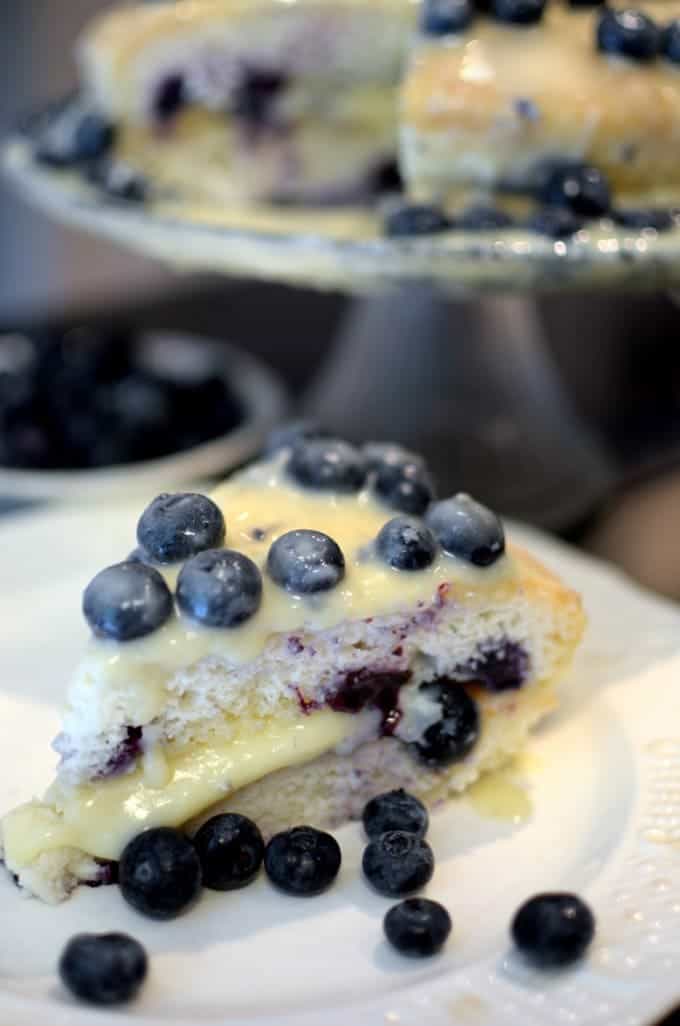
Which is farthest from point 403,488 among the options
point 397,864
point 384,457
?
point 397,864

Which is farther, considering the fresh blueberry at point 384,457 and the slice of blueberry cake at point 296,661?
the fresh blueberry at point 384,457

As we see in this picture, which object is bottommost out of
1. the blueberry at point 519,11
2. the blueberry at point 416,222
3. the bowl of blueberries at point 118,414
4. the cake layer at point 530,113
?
the bowl of blueberries at point 118,414

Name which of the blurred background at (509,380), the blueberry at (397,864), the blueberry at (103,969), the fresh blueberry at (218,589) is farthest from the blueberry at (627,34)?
the blueberry at (103,969)

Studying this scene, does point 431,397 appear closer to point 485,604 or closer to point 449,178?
point 449,178

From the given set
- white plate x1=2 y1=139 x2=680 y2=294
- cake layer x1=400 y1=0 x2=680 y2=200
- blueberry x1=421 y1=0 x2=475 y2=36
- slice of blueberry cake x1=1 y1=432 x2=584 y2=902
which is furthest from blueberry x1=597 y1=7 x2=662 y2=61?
slice of blueberry cake x1=1 y1=432 x2=584 y2=902

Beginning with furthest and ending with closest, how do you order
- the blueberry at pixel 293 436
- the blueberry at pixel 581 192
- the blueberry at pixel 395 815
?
the blueberry at pixel 581 192 < the blueberry at pixel 293 436 < the blueberry at pixel 395 815

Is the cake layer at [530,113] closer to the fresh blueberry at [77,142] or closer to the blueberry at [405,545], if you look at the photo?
the fresh blueberry at [77,142]

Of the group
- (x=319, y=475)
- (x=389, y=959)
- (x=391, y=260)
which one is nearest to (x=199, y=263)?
(x=391, y=260)

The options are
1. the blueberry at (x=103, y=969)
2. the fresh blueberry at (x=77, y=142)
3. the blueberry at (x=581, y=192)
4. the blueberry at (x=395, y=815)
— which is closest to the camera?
the blueberry at (x=103, y=969)

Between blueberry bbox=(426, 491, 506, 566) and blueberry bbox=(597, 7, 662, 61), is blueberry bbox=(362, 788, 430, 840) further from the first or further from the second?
blueberry bbox=(597, 7, 662, 61)
